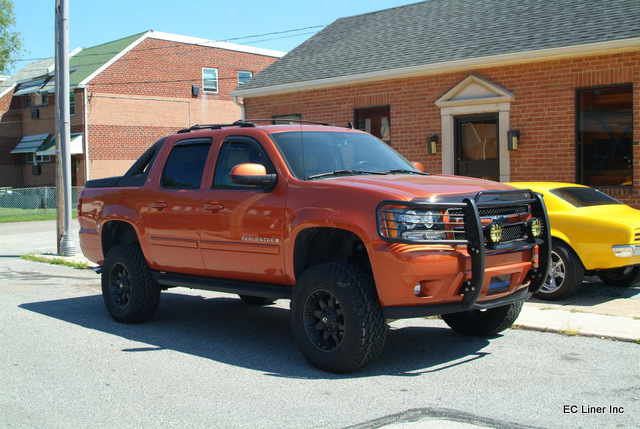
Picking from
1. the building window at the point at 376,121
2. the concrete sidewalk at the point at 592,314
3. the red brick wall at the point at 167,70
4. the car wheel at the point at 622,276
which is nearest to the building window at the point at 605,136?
the car wheel at the point at 622,276

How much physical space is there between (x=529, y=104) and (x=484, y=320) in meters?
8.03

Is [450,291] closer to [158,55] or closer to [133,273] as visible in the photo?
[133,273]

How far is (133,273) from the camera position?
733 cm

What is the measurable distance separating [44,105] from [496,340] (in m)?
35.6

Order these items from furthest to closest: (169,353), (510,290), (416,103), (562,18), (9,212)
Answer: (9,212), (416,103), (562,18), (169,353), (510,290)

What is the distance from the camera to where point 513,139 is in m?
13.6

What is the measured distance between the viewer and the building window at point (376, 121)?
52.6ft

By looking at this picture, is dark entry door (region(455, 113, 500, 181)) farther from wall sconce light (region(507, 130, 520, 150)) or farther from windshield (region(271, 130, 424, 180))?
windshield (region(271, 130, 424, 180))

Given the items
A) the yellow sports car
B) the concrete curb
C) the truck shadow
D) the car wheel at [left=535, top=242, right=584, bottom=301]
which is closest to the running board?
the truck shadow

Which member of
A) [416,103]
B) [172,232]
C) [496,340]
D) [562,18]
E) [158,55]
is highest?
[158,55]

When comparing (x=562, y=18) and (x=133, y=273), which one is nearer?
(x=133, y=273)

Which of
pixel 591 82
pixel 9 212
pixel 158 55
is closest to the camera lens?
pixel 591 82

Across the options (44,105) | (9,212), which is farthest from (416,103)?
(44,105)

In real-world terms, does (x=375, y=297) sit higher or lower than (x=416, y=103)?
lower
